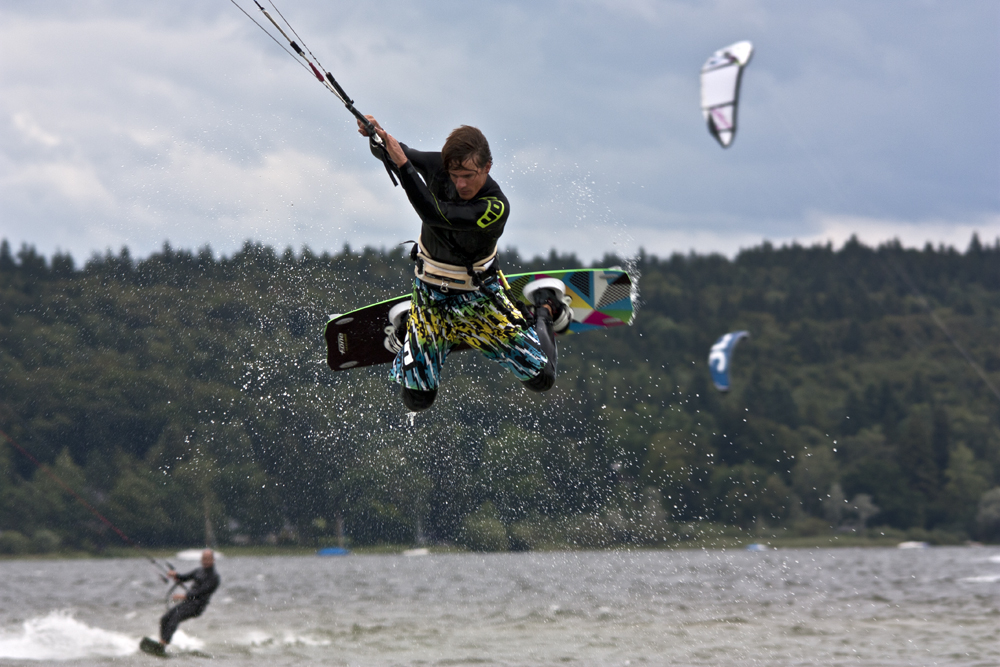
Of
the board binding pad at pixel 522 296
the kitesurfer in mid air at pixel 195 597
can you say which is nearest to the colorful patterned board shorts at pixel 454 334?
the board binding pad at pixel 522 296

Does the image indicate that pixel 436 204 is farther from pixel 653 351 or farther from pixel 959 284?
pixel 959 284

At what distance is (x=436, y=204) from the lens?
7664mm

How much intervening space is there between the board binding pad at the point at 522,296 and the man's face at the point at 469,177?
2.80m

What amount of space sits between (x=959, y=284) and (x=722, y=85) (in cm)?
12689

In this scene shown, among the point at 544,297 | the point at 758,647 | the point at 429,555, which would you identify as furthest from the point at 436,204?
the point at 429,555

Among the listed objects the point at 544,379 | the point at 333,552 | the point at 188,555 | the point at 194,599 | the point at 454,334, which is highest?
the point at 454,334

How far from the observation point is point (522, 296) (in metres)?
10.5

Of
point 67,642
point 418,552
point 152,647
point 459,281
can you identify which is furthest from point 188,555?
point 459,281

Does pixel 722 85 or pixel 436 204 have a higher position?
pixel 722 85

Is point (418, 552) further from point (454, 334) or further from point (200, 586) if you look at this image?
point (454, 334)

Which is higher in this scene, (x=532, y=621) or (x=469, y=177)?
(x=469, y=177)

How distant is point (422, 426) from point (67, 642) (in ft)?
27.0

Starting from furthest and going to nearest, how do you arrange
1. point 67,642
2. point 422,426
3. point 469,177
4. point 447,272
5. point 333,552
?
point 333,552, point 422,426, point 67,642, point 447,272, point 469,177

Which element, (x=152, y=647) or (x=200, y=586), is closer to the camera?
(x=200, y=586)
